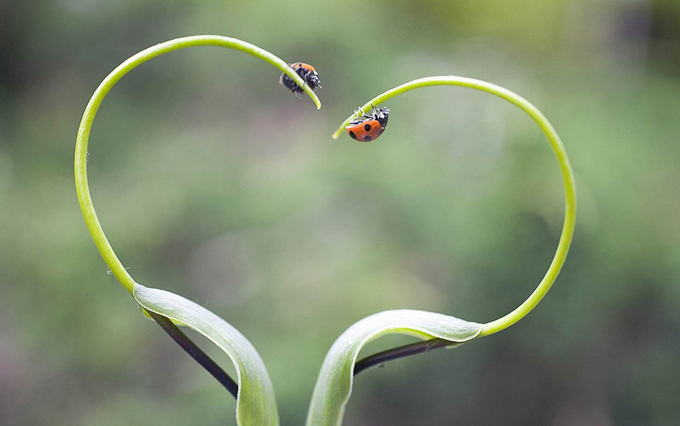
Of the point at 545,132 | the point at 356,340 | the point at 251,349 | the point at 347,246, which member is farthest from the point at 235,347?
the point at 347,246

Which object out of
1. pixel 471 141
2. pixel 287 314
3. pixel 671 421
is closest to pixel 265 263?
pixel 287 314

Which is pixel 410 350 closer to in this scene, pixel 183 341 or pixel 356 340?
pixel 356 340

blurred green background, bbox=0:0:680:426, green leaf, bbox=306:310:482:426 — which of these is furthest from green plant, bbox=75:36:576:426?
blurred green background, bbox=0:0:680:426

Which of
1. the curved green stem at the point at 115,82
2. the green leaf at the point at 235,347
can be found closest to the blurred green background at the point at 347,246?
the green leaf at the point at 235,347

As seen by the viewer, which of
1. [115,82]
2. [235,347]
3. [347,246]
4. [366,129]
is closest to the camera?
[115,82]

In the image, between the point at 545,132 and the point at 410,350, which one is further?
the point at 410,350

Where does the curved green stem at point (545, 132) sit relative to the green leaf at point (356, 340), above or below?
above

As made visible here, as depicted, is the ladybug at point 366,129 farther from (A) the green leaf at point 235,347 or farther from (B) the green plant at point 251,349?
(A) the green leaf at point 235,347
